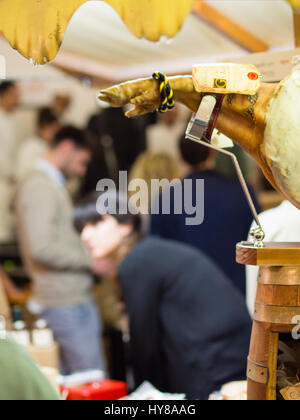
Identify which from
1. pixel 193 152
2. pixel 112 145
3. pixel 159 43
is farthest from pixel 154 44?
pixel 112 145

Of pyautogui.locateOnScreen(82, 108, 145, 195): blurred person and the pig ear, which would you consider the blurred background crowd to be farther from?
the pig ear

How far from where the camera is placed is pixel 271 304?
2.99 ft

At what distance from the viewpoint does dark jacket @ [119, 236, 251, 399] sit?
1557 millimetres

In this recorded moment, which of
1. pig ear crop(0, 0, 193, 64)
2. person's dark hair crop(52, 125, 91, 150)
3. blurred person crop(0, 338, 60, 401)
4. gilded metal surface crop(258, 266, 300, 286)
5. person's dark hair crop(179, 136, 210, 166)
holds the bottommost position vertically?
blurred person crop(0, 338, 60, 401)

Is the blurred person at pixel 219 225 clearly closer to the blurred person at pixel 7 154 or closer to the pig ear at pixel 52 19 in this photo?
the pig ear at pixel 52 19

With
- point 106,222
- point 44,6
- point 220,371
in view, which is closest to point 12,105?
point 106,222

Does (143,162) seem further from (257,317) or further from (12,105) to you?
(257,317)

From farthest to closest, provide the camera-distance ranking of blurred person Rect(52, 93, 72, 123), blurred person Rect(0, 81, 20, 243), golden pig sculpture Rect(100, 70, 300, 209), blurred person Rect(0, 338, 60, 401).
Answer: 1. blurred person Rect(52, 93, 72, 123)
2. blurred person Rect(0, 81, 20, 243)
3. golden pig sculpture Rect(100, 70, 300, 209)
4. blurred person Rect(0, 338, 60, 401)

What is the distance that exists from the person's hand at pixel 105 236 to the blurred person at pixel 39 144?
1.41 m

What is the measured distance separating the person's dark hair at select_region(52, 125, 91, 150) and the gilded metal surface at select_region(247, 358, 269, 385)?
87.4 inches

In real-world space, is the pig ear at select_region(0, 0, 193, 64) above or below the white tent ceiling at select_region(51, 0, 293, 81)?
below

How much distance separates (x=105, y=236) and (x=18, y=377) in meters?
1.79

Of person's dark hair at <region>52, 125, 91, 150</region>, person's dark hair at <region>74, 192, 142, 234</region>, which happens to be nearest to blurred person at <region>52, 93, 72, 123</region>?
person's dark hair at <region>52, 125, 91, 150</region>

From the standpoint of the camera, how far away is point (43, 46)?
0.94m
